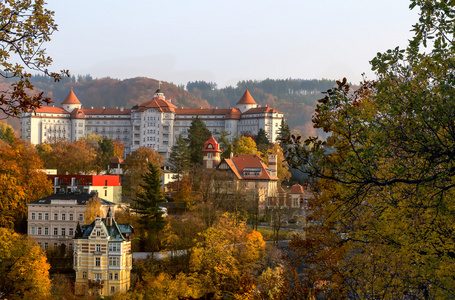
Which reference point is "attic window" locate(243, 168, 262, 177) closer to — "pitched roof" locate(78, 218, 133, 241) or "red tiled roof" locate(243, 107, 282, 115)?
"pitched roof" locate(78, 218, 133, 241)

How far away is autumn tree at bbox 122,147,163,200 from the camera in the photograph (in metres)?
78.7

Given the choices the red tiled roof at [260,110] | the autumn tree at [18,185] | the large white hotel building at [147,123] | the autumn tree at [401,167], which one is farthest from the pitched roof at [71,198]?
the red tiled roof at [260,110]

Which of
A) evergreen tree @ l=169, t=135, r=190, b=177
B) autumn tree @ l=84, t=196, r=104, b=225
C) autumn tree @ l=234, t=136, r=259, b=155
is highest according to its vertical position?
autumn tree @ l=234, t=136, r=259, b=155

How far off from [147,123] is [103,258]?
89.8m

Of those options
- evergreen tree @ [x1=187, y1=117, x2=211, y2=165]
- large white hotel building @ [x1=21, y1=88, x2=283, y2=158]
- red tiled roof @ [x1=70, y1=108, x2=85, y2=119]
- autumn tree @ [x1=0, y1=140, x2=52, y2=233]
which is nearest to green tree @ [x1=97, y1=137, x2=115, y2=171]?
evergreen tree @ [x1=187, y1=117, x2=211, y2=165]

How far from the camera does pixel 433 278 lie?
14.5 metres

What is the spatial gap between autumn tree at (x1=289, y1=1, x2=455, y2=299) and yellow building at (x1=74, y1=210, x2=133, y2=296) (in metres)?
35.9

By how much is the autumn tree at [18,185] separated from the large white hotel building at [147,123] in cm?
7025

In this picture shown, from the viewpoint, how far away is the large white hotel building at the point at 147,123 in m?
141

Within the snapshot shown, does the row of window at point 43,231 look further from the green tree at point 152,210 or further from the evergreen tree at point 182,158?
the evergreen tree at point 182,158

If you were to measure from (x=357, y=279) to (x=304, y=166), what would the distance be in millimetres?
5967

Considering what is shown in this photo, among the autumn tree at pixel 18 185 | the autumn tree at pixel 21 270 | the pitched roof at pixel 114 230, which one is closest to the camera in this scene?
the autumn tree at pixel 21 270

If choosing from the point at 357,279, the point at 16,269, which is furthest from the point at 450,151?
the point at 16,269

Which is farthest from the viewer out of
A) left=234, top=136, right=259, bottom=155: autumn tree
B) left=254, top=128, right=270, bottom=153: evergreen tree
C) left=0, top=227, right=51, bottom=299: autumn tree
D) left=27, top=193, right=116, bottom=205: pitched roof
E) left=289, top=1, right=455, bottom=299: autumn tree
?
left=254, top=128, right=270, bottom=153: evergreen tree
